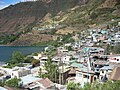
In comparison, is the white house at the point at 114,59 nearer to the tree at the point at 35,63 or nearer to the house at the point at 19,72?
the house at the point at 19,72

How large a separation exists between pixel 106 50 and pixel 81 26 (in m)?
38.6

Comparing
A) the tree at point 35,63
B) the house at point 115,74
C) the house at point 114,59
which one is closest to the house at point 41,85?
the house at point 115,74

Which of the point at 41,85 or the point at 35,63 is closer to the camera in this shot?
the point at 41,85

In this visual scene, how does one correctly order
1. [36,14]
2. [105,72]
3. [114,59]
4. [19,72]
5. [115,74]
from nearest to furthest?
[115,74], [105,72], [114,59], [19,72], [36,14]

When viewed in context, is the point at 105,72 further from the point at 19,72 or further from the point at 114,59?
the point at 19,72

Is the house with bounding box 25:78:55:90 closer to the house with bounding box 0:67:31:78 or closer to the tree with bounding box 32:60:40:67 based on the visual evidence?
the house with bounding box 0:67:31:78

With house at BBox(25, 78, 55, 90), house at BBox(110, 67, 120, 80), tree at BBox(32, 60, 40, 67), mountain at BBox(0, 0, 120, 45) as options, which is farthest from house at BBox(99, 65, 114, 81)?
mountain at BBox(0, 0, 120, 45)

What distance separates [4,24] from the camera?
13162 cm

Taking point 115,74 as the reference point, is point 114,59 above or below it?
above

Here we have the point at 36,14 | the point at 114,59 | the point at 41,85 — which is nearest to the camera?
the point at 41,85

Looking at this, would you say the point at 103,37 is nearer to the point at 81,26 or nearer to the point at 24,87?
the point at 24,87

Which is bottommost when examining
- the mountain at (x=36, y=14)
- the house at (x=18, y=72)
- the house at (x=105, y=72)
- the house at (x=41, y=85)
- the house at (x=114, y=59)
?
the house at (x=41, y=85)

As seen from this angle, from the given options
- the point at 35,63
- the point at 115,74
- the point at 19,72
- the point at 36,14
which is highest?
the point at 36,14

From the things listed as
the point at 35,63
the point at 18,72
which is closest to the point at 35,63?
the point at 35,63
